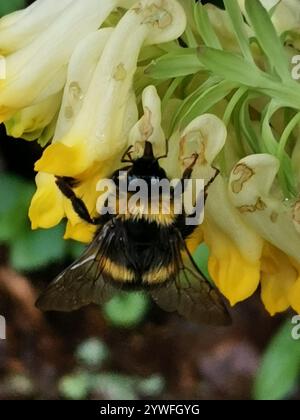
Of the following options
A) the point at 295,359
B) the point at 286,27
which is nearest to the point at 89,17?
the point at 286,27

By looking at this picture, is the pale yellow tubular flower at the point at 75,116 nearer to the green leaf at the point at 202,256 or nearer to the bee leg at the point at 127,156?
the bee leg at the point at 127,156

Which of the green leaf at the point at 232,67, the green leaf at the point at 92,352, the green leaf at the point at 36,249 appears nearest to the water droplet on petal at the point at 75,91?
the green leaf at the point at 232,67

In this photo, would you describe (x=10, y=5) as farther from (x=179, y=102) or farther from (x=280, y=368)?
(x=280, y=368)

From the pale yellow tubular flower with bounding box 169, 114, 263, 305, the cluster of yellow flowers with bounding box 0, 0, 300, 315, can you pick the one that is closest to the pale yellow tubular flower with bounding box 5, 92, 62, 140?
the cluster of yellow flowers with bounding box 0, 0, 300, 315

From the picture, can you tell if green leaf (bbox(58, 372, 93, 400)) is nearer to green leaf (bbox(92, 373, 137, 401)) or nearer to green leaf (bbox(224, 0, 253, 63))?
green leaf (bbox(92, 373, 137, 401))

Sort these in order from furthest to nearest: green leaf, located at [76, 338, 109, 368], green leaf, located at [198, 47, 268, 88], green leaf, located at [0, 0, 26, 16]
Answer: green leaf, located at [76, 338, 109, 368] < green leaf, located at [0, 0, 26, 16] < green leaf, located at [198, 47, 268, 88]

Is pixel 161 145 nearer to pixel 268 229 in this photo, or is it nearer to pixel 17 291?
pixel 268 229

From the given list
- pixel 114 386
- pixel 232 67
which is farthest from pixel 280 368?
pixel 232 67
